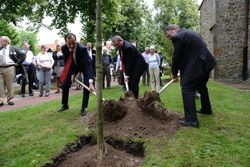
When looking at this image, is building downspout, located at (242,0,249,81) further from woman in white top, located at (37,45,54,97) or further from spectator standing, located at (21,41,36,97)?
spectator standing, located at (21,41,36,97)

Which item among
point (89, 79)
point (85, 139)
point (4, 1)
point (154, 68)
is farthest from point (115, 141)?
point (4, 1)

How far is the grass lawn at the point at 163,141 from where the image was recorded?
17.7 ft

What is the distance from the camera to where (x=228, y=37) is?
2133 centimetres

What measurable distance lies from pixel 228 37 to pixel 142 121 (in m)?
15.7

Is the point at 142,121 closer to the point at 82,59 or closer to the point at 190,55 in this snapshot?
the point at 190,55

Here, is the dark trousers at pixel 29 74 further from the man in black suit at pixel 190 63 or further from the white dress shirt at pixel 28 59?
the man in black suit at pixel 190 63

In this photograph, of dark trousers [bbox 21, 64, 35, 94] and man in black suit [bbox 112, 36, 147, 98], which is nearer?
man in black suit [bbox 112, 36, 147, 98]

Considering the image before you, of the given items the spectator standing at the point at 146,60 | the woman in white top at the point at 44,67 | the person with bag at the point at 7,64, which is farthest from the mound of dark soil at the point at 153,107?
the spectator standing at the point at 146,60

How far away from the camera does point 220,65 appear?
2186 cm

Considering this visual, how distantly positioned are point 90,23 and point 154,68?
979 centimetres

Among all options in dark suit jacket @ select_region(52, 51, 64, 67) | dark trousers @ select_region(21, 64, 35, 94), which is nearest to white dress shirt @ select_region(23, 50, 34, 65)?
dark trousers @ select_region(21, 64, 35, 94)

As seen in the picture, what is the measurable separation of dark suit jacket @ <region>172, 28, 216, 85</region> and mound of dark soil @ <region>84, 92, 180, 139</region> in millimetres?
748

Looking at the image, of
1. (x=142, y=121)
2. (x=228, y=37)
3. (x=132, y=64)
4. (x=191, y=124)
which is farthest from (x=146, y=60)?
(x=191, y=124)

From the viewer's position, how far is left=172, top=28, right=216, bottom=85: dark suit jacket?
7059 mm
